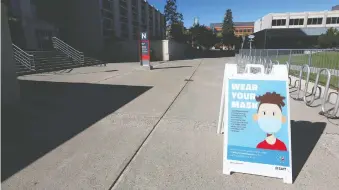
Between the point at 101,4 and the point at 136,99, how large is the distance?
32.1 meters

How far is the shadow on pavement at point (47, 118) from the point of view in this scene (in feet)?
13.1

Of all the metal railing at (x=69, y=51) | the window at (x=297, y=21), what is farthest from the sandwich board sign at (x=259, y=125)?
the window at (x=297, y=21)

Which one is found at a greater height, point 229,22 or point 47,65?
point 229,22

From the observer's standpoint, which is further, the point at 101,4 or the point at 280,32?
the point at 280,32

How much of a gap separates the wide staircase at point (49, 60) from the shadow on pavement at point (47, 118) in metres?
8.78

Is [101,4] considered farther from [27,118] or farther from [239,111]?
[239,111]

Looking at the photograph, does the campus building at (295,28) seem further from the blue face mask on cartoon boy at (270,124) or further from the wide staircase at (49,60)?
the blue face mask on cartoon boy at (270,124)

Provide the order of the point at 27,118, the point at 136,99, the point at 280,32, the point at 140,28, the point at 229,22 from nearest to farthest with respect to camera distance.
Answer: the point at 27,118
the point at 136,99
the point at 140,28
the point at 280,32
the point at 229,22

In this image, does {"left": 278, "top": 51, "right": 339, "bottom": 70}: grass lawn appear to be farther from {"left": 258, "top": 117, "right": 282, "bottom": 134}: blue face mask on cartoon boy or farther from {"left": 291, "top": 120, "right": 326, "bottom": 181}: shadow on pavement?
{"left": 258, "top": 117, "right": 282, "bottom": 134}: blue face mask on cartoon boy

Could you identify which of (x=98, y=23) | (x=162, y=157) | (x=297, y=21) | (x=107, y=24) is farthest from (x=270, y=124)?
(x=297, y=21)

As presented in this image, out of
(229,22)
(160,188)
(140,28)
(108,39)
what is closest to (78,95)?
(160,188)

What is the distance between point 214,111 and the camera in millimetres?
6504

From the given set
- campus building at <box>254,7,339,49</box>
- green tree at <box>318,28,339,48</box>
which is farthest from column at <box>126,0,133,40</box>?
green tree at <box>318,28,339,48</box>

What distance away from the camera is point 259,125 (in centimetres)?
311
